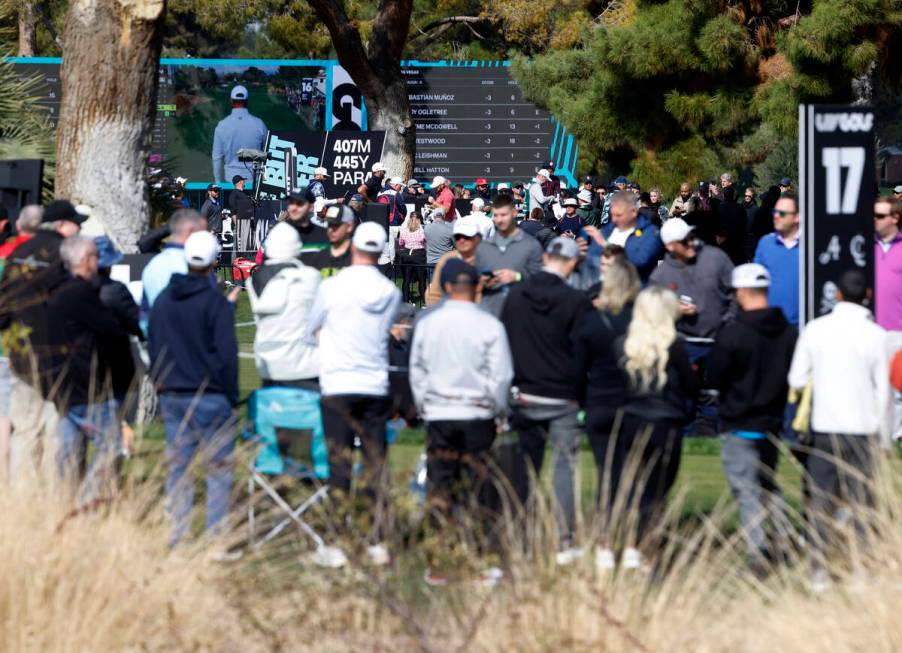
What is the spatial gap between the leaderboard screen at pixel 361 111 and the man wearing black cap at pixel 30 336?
74.7 feet

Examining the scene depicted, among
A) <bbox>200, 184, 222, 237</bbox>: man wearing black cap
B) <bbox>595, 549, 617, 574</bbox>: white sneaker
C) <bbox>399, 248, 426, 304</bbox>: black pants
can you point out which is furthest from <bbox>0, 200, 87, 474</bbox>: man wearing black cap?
<bbox>200, 184, 222, 237</bbox>: man wearing black cap

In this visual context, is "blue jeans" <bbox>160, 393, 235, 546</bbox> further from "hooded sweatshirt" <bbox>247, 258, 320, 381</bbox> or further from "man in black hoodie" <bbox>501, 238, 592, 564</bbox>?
"man in black hoodie" <bbox>501, 238, 592, 564</bbox>

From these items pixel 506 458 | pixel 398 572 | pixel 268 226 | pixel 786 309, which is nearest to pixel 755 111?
pixel 268 226

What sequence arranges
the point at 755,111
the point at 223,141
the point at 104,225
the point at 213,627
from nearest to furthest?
1. the point at 213,627
2. the point at 104,225
3. the point at 755,111
4. the point at 223,141

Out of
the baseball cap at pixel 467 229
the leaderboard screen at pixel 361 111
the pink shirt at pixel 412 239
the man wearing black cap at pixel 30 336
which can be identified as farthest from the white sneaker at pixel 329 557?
the leaderboard screen at pixel 361 111

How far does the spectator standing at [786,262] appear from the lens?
10914 millimetres

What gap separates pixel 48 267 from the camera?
848cm

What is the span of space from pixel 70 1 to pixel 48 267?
4.48 meters

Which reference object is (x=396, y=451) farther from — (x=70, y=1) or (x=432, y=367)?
(x=70, y=1)

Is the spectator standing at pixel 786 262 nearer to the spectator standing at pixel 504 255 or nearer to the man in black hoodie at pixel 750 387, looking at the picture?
the spectator standing at pixel 504 255

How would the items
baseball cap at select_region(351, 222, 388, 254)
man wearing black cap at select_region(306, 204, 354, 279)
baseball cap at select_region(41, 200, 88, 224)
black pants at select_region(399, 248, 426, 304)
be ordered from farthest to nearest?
black pants at select_region(399, 248, 426, 304)
man wearing black cap at select_region(306, 204, 354, 279)
baseball cap at select_region(41, 200, 88, 224)
baseball cap at select_region(351, 222, 388, 254)

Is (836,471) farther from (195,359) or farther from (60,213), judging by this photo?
(60,213)

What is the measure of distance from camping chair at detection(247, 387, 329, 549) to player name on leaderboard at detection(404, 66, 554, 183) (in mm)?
23380

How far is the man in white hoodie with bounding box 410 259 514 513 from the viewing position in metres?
7.95
